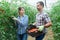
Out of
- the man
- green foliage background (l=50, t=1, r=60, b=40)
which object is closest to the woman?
the man

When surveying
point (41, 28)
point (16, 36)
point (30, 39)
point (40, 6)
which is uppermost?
point (40, 6)

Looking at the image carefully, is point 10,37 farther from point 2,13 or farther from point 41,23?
point 41,23

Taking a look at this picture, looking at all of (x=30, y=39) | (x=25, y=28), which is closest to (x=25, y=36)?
(x=25, y=28)

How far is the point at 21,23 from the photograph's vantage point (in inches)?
261

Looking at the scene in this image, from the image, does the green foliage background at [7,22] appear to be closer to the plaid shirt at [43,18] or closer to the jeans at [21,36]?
the jeans at [21,36]

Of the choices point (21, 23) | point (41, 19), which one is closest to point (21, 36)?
point (21, 23)

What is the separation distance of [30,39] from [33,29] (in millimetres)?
2052

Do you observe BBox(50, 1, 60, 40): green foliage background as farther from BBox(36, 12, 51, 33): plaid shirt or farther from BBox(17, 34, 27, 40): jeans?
BBox(17, 34, 27, 40): jeans

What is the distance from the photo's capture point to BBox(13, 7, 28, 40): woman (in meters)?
6.65

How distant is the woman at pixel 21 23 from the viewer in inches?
262

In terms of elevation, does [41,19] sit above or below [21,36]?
above

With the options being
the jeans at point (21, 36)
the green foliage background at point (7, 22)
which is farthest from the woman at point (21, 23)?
the green foliage background at point (7, 22)

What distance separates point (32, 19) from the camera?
764 centimetres

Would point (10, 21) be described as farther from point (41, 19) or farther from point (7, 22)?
point (41, 19)
